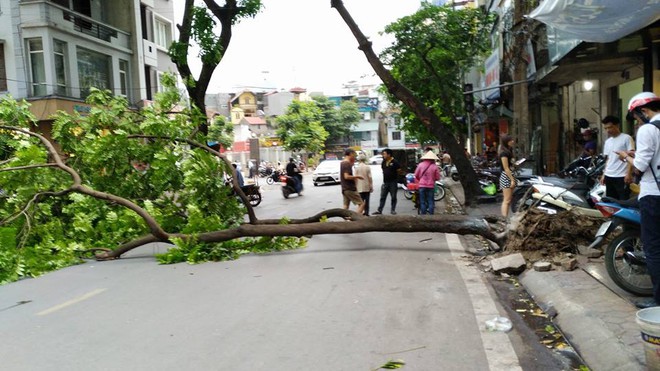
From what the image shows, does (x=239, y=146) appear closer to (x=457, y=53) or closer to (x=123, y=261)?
(x=457, y=53)

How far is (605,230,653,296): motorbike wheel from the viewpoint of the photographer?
216 inches

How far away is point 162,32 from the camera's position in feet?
123

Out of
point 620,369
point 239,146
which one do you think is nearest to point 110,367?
point 620,369

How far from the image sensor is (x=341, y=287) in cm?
670

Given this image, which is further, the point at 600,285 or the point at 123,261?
the point at 123,261

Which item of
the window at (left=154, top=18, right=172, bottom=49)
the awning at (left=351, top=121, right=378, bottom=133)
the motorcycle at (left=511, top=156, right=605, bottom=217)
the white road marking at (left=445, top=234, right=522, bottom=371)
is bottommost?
the white road marking at (left=445, top=234, right=522, bottom=371)

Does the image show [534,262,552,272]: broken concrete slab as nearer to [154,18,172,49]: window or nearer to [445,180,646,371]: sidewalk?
[445,180,646,371]: sidewalk

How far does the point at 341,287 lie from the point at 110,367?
9.97 feet

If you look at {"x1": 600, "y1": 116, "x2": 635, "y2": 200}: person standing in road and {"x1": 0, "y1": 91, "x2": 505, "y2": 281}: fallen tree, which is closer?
{"x1": 600, "y1": 116, "x2": 635, "y2": 200}: person standing in road

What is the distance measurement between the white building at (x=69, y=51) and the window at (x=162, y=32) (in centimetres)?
322

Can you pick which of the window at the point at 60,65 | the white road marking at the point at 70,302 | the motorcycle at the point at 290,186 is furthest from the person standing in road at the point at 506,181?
the window at the point at 60,65

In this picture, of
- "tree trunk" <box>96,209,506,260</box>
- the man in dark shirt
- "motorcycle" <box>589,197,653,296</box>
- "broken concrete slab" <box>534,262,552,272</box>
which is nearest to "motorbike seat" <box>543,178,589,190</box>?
"tree trunk" <box>96,209,506,260</box>

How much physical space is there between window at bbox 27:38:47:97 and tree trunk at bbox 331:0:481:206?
15595mm

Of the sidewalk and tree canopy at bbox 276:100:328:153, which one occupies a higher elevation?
tree canopy at bbox 276:100:328:153
